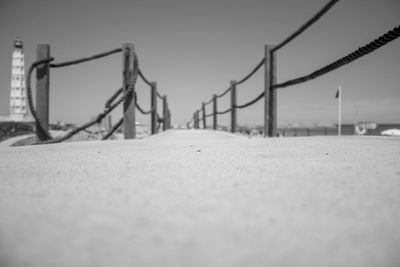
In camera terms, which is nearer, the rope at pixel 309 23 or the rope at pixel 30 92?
the rope at pixel 309 23

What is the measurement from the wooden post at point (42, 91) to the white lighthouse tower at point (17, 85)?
201 ft

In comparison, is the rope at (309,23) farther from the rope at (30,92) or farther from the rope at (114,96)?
the rope at (30,92)

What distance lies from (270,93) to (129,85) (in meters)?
2.22

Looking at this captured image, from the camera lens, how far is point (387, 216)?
0.67m

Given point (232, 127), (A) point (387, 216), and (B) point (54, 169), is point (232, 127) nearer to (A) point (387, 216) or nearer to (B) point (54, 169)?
(B) point (54, 169)

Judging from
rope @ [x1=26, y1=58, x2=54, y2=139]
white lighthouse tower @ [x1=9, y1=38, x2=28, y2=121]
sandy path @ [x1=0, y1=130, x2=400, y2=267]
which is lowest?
sandy path @ [x1=0, y1=130, x2=400, y2=267]

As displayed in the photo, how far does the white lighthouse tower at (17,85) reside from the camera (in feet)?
177

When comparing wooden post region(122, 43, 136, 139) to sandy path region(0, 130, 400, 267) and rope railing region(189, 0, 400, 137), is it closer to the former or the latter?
rope railing region(189, 0, 400, 137)

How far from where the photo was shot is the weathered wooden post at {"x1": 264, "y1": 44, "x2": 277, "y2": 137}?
4.00 metres

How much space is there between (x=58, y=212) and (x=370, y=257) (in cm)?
76

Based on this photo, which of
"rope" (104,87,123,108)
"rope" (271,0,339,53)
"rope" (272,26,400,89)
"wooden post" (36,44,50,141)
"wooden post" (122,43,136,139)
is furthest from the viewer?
"rope" (104,87,123,108)

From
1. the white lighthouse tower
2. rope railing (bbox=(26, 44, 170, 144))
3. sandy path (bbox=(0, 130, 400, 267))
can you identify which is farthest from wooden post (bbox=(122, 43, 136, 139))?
the white lighthouse tower

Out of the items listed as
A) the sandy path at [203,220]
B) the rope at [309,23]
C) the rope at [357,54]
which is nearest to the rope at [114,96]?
the rope at [309,23]

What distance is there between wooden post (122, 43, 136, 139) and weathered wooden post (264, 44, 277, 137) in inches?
83.3
